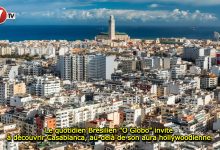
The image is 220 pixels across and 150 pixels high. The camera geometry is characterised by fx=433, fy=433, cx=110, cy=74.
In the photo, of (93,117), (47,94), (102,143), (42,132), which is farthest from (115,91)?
(102,143)

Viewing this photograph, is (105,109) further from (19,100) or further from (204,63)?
(204,63)

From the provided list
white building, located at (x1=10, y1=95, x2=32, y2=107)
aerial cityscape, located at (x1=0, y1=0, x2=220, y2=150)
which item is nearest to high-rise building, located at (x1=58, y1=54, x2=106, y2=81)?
aerial cityscape, located at (x1=0, y1=0, x2=220, y2=150)

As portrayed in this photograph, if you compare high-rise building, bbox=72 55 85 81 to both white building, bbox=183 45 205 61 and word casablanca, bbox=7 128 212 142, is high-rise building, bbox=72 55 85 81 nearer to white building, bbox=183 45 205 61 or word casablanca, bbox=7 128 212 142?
white building, bbox=183 45 205 61

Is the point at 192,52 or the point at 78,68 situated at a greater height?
the point at 192,52

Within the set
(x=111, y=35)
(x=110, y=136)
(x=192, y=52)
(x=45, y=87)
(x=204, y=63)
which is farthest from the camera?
(x=111, y=35)

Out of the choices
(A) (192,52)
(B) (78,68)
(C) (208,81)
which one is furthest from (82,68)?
(A) (192,52)

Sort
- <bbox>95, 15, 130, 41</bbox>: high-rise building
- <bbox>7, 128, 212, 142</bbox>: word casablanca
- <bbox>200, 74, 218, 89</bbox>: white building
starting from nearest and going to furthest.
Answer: <bbox>7, 128, 212, 142</bbox>: word casablanca < <bbox>200, 74, 218, 89</bbox>: white building < <bbox>95, 15, 130, 41</bbox>: high-rise building

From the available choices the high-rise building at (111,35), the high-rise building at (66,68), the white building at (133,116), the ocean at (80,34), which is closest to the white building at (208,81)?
the high-rise building at (66,68)

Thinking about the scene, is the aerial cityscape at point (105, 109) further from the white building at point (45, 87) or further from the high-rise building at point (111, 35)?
the high-rise building at point (111, 35)
